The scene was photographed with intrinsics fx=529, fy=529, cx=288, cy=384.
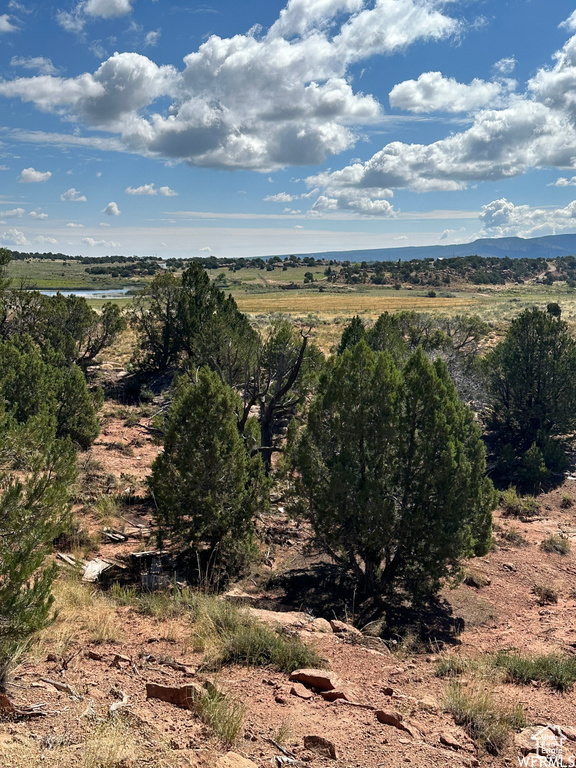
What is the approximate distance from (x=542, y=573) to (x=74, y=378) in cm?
1476

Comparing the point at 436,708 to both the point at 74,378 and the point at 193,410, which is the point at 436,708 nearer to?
the point at 193,410

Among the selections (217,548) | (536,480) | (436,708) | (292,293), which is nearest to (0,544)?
(436,708)

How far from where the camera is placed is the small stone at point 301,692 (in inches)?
235

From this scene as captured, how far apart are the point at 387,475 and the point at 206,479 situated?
3.57m

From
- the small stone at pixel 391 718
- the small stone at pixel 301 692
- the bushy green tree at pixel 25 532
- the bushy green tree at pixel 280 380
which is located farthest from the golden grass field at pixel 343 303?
the small stone at pixel 391 718

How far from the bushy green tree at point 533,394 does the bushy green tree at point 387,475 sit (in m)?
12.5

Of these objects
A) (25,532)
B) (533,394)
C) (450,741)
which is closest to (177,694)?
(25,532)

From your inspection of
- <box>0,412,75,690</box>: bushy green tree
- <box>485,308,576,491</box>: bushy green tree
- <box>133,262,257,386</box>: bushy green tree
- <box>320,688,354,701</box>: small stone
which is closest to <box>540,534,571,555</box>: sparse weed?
<box>485,308,576,491</box>: bushy green tree

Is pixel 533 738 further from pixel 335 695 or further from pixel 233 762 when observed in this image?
pixel 233 762

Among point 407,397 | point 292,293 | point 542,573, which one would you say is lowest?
point 542,573

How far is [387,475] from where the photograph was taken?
1052 cm

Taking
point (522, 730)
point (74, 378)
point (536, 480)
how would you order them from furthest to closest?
point (536, 480) → point (74, 378) → point (522, 730)

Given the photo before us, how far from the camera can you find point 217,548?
412 inches

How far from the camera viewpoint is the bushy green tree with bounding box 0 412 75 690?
4945mm
